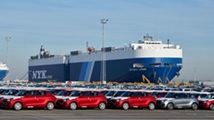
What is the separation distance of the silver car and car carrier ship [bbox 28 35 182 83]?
5030 cm

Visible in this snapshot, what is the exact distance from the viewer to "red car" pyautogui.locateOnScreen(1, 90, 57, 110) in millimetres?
26297

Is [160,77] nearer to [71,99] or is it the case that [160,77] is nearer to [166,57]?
[166,57]

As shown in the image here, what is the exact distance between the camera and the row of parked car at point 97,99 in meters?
26.8

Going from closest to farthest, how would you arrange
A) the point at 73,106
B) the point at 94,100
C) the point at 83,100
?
the point at 73,106 → the point at 83,100 → the point at 94,100

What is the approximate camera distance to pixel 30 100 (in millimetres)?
26594

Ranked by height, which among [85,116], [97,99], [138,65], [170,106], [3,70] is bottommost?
[85,116]

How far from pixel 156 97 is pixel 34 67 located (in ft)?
382

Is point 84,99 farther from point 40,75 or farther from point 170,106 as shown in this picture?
point 40,75

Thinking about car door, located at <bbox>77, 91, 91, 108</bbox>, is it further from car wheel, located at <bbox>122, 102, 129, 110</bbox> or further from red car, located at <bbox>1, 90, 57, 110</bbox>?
car wheel, located at <bbox>122, 102, 129, 110</bbox>

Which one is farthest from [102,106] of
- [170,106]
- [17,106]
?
[17,106]

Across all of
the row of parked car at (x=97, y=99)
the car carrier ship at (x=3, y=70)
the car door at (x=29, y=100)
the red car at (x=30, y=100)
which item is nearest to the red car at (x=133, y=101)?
the row of parked car at (x=97, y=99)

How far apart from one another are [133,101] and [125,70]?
71.0 m

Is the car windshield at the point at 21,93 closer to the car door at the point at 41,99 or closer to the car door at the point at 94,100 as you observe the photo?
the car door at the point at 41,99

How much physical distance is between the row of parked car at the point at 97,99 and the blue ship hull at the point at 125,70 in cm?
6359
